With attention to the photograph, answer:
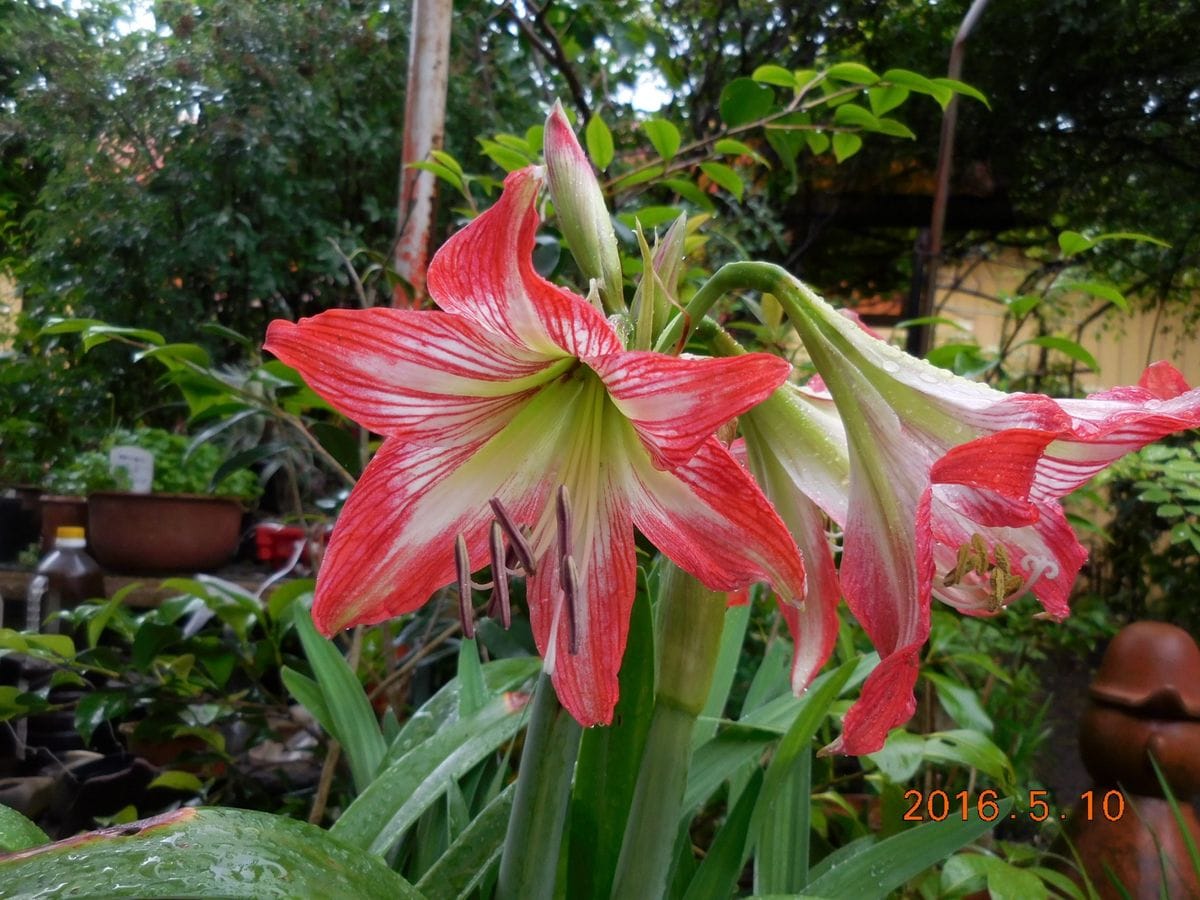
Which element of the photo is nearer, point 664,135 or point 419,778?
point 419,778

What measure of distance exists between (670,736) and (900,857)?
0.24 meters

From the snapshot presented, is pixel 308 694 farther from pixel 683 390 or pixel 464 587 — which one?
pixel 683 390

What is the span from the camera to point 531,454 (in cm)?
48

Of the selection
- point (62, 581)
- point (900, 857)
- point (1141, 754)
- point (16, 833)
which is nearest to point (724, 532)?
point (900, 857)

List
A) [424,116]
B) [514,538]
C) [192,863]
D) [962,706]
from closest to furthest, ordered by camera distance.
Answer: [192,863]
[514,538]
[962,706]
[424,116]

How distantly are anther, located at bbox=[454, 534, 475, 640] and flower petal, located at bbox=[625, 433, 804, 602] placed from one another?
0.09 meters

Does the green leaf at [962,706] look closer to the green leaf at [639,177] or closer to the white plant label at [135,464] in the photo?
the green leaf at [639,177]

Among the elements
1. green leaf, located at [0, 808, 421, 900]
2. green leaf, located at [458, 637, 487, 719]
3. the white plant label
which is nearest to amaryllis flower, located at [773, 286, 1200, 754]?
green leaf, located at [0, 808, 421, 900]

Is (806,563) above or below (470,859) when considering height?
above

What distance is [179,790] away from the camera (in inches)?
39.6

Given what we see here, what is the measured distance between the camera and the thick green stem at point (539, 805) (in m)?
0.39

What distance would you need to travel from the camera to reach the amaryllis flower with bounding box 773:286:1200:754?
343 mm

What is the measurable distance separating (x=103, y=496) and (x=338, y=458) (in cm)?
70

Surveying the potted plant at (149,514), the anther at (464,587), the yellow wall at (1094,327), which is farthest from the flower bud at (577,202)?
the yellow wall at (1094,327)
